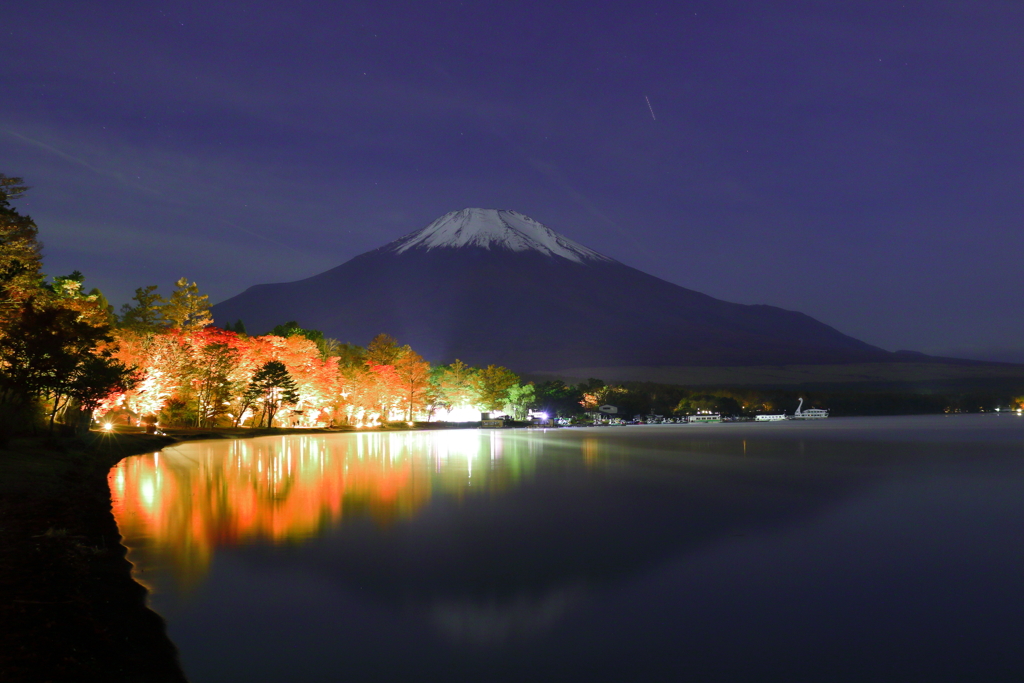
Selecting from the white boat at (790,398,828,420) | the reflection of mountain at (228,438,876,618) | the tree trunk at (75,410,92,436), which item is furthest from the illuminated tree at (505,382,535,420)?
the reflection of mountain at (228,438,876,618)

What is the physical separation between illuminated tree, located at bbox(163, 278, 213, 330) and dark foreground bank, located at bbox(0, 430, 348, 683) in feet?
200

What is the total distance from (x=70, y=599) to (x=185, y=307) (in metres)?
73.5

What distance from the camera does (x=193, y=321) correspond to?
7806cm

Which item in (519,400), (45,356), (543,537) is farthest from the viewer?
(519,400)

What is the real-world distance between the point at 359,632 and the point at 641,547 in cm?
653

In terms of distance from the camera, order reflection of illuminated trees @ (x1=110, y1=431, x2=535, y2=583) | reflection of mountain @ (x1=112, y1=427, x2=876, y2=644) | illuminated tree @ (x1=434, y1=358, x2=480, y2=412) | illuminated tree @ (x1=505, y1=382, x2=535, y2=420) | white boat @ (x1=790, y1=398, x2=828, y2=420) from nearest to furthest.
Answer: reflection of mountain @ (x1=112, y1=427, x2=876, y2=644) → reflection of illuminated trees @ (x1=110, y1=431, x2=535, y2=583) → illuminated tree @ (x1=434, y1=358, x2=480, y2=412) → illuminated tree @ (x1=505, y1=382, x2=535, y2=420) → white boat @ (x1=790, y1=398, x2=828, y2=420)

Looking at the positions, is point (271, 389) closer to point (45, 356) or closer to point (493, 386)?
point (45, 356)

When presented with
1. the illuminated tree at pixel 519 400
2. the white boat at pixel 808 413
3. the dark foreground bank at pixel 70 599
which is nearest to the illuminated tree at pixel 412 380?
the illuminated tree at pixel 519 400

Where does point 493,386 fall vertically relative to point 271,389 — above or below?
above

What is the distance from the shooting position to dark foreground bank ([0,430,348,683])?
6551 millimetres

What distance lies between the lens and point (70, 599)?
860 centimetres

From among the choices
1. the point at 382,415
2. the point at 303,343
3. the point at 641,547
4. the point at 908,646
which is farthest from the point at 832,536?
the point at 382,415

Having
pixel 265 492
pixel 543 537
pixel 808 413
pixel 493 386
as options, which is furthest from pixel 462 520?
pixel 808 413

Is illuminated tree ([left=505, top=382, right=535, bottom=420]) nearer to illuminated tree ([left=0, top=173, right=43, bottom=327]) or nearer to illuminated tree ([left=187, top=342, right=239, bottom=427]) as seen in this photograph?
illuminated tree ([left=187, top=342, right=239, bottom=427])
